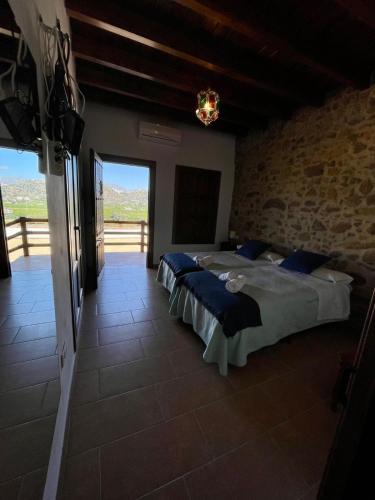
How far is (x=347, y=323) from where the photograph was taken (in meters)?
2.65

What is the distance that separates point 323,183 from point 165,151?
2.80m

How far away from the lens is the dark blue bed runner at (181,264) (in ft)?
8.73

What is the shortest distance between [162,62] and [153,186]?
193 centimetres

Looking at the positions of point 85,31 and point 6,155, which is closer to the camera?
point 6,155

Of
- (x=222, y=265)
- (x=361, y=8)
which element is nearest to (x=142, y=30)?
(x=361, y=8)

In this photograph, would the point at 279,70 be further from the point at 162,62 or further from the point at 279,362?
the point at 279,362

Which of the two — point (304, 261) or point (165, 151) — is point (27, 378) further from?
point (165, 151)

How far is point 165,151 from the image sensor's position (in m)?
4.03

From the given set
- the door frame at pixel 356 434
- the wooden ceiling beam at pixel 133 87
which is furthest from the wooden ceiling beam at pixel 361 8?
the door frame at pixel 356 434

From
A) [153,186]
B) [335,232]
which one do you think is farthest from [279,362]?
[153,186]

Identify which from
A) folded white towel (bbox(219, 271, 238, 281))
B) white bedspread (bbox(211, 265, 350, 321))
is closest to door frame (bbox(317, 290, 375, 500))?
white bedspread (bbox(211, 265, 350, 321))

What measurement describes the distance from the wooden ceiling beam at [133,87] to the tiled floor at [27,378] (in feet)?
9.54

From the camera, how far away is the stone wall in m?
2.44

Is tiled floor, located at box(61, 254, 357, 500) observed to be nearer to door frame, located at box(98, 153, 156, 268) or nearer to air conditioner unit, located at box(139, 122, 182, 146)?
door frame, located at box(98, 153, 156, 268)
